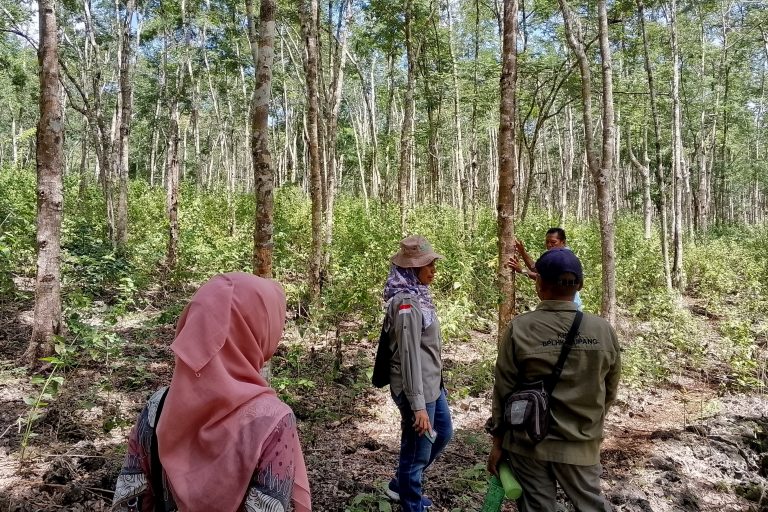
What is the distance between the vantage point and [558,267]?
230 cm

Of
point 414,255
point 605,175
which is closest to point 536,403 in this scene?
point 414,255

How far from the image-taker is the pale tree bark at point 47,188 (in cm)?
506

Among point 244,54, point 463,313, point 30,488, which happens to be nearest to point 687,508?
point 463,313

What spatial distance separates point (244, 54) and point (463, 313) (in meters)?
16.7

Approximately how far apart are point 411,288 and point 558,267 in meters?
0.98

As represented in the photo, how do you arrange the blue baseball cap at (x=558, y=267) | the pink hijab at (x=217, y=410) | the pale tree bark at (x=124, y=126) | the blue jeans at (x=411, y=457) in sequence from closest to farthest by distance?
1. the pink hijab at (x=217, y=410)
2. the blue baseball cap at (x=558, y=267)
3. the blue jeans at (x=411, y=457)
4. the pale tree bark at (x=124, y=126)

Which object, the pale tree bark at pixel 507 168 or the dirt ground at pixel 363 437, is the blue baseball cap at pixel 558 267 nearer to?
the dirt ground at pixel 363 437

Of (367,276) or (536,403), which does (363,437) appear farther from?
(367,276)

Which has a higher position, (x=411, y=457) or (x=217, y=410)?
(x=217, y=410)

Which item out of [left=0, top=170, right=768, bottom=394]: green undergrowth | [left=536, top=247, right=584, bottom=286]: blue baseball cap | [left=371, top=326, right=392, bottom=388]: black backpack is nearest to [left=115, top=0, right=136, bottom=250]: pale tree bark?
[left=0, top=170, right=768, bottom=394]: green undergrowth

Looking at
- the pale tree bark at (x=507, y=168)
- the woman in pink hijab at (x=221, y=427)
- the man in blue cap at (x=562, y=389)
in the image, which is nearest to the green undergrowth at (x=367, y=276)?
the pale tree bark at (x=507, y=168)

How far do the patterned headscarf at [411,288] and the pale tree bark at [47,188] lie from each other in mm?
4007

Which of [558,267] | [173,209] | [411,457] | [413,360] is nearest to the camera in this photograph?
[558,267]

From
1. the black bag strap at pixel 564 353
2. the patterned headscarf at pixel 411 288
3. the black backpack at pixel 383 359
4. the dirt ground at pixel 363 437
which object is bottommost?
the dirt ground at pixel 363 437
